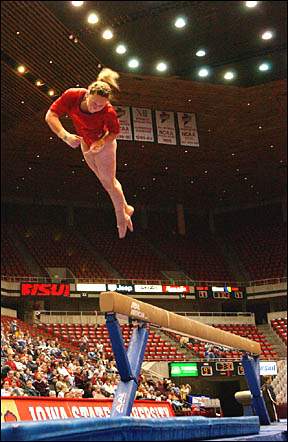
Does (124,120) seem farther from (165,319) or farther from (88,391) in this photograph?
(165,319)

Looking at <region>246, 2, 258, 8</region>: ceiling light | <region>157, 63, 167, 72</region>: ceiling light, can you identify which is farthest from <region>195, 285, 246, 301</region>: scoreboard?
<region>246, 2, 258, 8</region>: ceiling light

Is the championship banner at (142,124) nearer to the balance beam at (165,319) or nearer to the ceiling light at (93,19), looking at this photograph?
the ceiling light at (93,19)

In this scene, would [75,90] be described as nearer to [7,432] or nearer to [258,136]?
[7,432]

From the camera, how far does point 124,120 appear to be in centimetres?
1577

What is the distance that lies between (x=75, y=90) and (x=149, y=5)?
8433 mm

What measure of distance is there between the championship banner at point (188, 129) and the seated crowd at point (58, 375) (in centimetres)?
699

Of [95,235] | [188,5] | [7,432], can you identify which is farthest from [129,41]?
[95,235]

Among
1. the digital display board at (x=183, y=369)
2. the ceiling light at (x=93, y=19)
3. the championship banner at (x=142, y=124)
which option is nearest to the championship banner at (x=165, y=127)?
the championship banner at (x=142, y=124)

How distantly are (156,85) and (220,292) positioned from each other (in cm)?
1152

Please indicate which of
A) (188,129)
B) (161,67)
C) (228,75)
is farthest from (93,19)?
(188,129)

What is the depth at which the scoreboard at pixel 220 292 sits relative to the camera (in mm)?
23938

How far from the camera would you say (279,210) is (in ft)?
93.9

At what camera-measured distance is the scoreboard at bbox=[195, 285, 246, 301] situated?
23938mm

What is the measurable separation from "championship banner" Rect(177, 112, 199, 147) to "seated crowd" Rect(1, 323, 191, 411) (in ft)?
22.9
